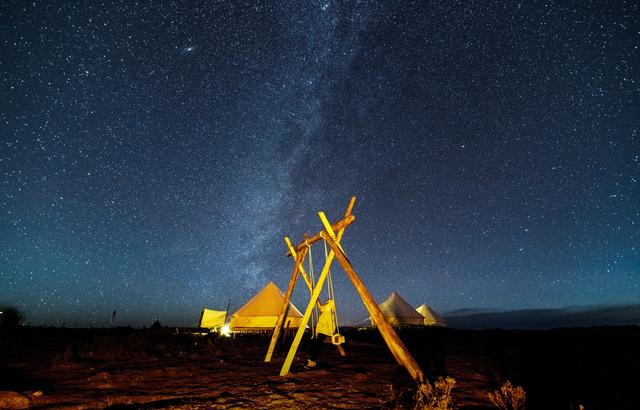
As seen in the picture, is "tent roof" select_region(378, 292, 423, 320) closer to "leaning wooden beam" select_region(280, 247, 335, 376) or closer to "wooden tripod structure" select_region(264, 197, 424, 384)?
"wooden tripod structure" select_region(264, 197, 424, 384)

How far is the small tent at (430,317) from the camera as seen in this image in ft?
103

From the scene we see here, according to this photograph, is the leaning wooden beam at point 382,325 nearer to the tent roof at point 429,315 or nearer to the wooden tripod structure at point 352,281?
the wooden tripod structure at point 352,281

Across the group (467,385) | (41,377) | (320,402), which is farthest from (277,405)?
(41,377)

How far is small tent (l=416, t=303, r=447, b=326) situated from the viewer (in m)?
31.3

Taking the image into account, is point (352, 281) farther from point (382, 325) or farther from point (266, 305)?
point (266, 305)

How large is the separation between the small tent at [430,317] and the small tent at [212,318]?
18765mm

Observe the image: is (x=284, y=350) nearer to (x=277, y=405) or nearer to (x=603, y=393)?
(x=277, y=405)

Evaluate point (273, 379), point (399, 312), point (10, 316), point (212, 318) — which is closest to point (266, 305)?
point (212, 318)

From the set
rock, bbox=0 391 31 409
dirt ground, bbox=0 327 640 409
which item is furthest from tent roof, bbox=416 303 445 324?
rock, bbox=0 391 31 409

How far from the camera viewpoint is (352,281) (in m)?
5.98

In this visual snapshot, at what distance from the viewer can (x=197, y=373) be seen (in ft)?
25.1

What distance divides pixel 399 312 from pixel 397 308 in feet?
1.32

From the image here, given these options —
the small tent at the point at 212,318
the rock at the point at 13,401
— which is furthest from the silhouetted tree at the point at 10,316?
the rock at the point at 13,401

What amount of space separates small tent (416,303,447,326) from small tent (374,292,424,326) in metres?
2.65
